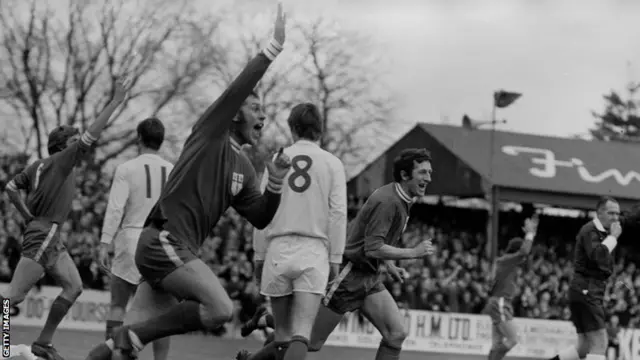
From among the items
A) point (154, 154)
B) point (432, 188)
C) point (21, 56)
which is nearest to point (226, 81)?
point (21, 56)

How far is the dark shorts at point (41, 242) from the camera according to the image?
11.2 m

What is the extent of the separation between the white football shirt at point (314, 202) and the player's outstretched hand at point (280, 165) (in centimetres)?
128

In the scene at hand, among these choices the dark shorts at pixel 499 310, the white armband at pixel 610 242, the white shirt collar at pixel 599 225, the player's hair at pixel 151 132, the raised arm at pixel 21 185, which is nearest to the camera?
the player's hair at pixel 151 132

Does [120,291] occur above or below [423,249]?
below

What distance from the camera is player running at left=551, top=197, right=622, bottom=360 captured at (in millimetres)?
12984

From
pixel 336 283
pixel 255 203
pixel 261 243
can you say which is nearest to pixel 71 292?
pixel 336 283

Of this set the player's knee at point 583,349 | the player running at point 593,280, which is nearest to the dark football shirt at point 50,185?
the player running at point 593,280

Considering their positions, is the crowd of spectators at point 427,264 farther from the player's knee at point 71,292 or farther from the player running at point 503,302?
the player's knee at point 71,292

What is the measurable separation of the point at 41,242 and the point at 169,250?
4273mm

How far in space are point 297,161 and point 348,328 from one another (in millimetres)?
16450

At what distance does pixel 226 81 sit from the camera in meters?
39.9

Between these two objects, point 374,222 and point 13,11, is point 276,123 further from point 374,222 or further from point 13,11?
point 374,222

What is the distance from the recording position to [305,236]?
8.58 meters

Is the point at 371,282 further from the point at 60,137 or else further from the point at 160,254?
the point at 60,137
